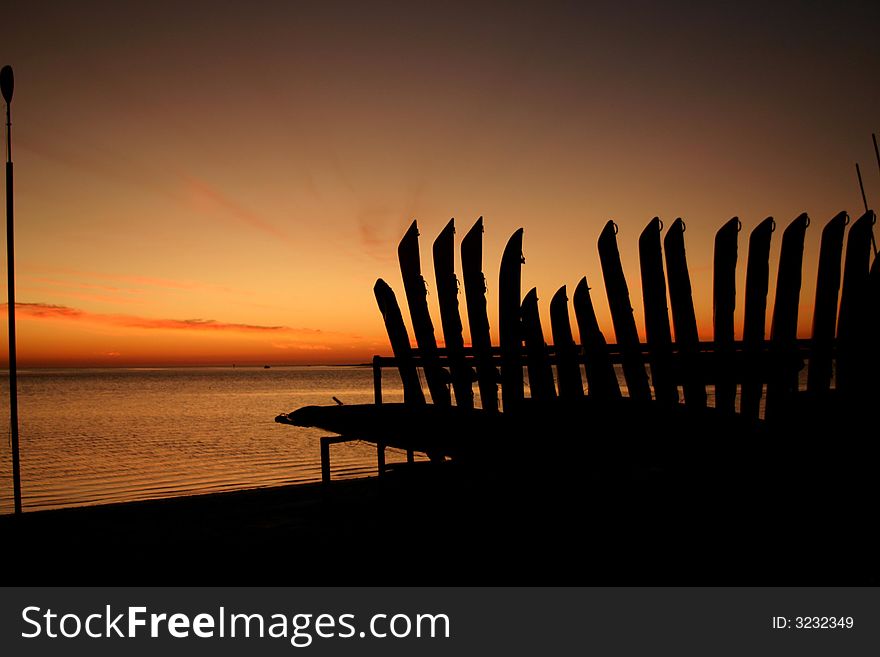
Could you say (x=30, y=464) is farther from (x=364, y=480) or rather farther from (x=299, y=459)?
(x=364, y=480)

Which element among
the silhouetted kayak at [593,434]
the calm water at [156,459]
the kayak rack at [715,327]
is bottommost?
the calm water at [156,459]

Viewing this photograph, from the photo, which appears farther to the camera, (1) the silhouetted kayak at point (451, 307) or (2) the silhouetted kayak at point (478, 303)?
(1) the silhouetted kayak at point (451, 307)

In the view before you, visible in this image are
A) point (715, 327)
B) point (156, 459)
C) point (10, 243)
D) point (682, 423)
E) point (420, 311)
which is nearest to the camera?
point (682, 423)

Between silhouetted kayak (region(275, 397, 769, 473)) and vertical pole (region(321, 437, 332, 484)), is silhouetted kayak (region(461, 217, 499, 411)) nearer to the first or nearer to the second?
silhouetted kayak (region(275, 397, 769, 473))

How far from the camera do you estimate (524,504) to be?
402 centimetres

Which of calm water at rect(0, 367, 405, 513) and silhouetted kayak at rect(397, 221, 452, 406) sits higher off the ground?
silhouetted kayak at rect(397, 221, 452, 406)

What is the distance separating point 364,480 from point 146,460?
36.7 ft

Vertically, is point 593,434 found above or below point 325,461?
above

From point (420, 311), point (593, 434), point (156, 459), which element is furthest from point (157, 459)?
point (593, 434)

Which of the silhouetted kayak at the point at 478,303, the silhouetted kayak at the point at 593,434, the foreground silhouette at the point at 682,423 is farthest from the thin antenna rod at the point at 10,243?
the silhouetted kayak at the point at 478,303

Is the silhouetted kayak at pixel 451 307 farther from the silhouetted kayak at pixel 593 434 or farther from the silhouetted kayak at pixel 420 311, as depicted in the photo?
the silhouetted kayak at pixel 593 434

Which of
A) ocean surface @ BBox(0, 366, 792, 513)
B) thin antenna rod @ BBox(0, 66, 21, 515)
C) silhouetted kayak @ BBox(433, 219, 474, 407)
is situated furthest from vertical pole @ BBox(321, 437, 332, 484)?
ocean surface @ BBox(0, 366, 792, 513)

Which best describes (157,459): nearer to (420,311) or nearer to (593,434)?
(420,311)
